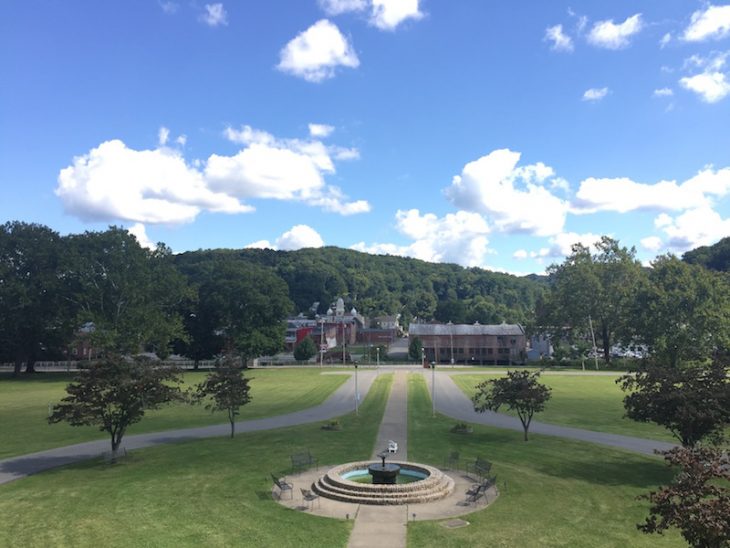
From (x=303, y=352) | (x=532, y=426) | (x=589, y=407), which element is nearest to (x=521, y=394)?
(x=532, y=426)

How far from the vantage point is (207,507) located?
18.3 m

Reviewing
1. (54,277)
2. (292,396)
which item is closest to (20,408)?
(292,396)

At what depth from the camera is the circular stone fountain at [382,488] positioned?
1906 centimetres

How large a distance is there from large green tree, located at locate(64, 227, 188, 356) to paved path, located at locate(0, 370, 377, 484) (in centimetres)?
3124

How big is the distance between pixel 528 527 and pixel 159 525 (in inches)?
475

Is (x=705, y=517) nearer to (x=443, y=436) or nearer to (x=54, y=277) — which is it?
(x=443, y=436)

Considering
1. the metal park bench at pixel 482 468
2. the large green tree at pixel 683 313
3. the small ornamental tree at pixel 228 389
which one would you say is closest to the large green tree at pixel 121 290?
the small ornamental tree at pixel 228 389

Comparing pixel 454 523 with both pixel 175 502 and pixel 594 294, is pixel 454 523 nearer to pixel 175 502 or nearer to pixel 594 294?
pixel 175 502

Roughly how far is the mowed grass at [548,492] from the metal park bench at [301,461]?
205 inches

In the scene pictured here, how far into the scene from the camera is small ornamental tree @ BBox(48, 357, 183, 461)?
24062 mm

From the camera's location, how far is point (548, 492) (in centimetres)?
2000

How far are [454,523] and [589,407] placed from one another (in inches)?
1095

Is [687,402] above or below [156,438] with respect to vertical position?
above

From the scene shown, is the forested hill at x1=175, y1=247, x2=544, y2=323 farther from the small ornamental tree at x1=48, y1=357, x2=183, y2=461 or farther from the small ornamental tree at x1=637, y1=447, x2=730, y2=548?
the small ornamental tree at x1=637, y1=447, x2=730, y2=548
